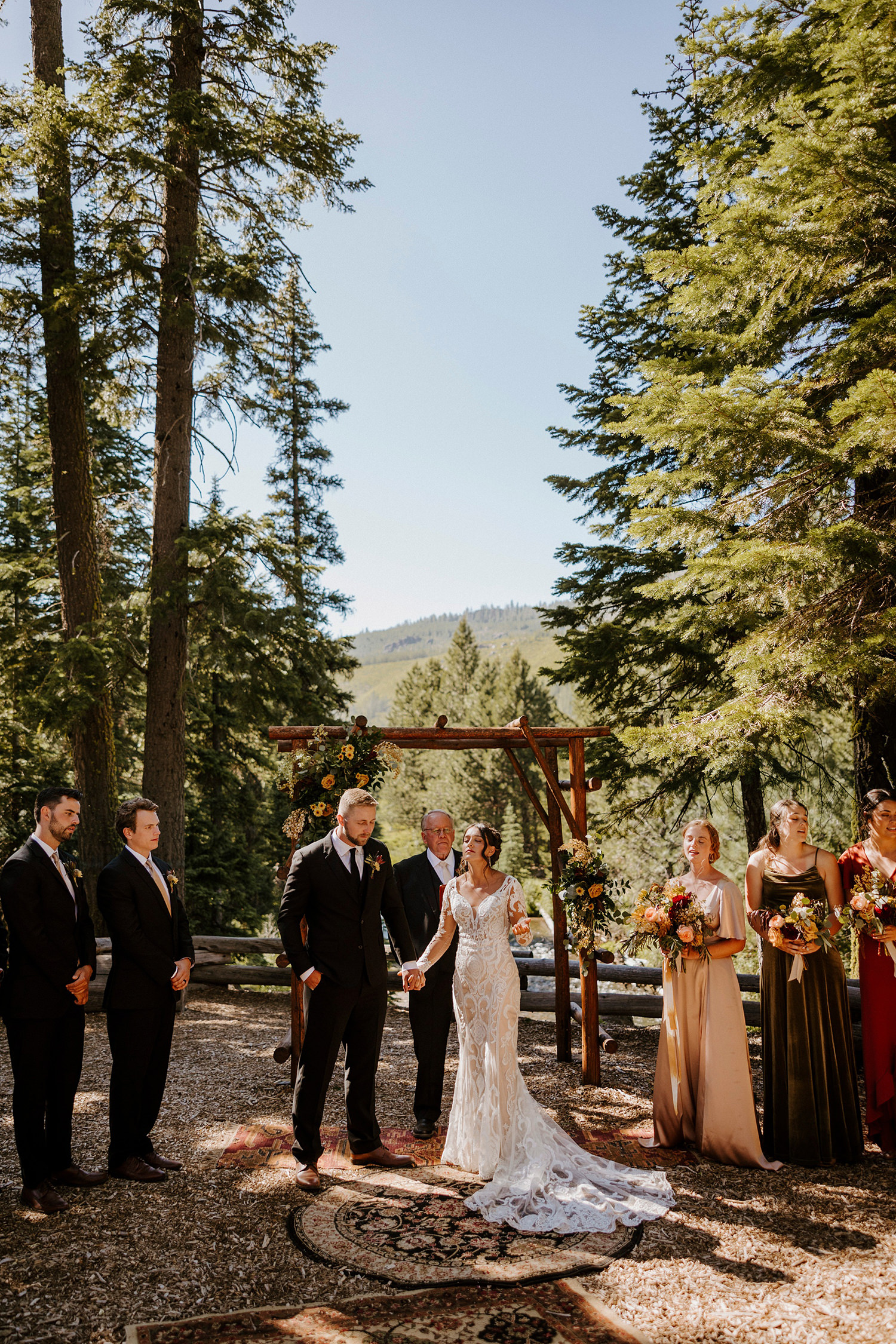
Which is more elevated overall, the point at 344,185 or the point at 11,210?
the point at 344,185

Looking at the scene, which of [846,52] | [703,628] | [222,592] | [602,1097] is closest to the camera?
[846,52]

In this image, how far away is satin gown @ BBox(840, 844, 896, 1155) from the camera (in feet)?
18.5

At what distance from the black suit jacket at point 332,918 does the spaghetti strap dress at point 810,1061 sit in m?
2.56

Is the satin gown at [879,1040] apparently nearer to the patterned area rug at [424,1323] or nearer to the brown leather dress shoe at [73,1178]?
the patterned area rug at [424,1323]

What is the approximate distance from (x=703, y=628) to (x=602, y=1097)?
4084 millimetres

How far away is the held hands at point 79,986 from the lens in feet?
15.6

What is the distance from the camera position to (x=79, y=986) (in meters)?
4.76

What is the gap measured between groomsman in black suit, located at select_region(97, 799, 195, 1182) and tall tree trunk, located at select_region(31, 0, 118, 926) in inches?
226

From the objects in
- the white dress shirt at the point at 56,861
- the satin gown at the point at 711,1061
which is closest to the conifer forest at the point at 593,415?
the satin gown at the point at 711,1061

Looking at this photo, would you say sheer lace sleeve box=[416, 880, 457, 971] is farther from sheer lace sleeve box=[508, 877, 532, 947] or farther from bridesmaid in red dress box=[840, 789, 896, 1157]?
bridesmaid in red dress box=[840, 789, 896, 1157]

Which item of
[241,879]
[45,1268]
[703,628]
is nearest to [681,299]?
[703,628]

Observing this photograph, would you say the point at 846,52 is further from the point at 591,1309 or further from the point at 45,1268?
the point at 45,1268

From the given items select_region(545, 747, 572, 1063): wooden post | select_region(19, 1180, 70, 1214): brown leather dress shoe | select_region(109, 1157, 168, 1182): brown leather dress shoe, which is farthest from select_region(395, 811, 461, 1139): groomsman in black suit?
select_region(19, 1180, 70, 1214): brown leather dress shoe

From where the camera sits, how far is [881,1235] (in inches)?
172
